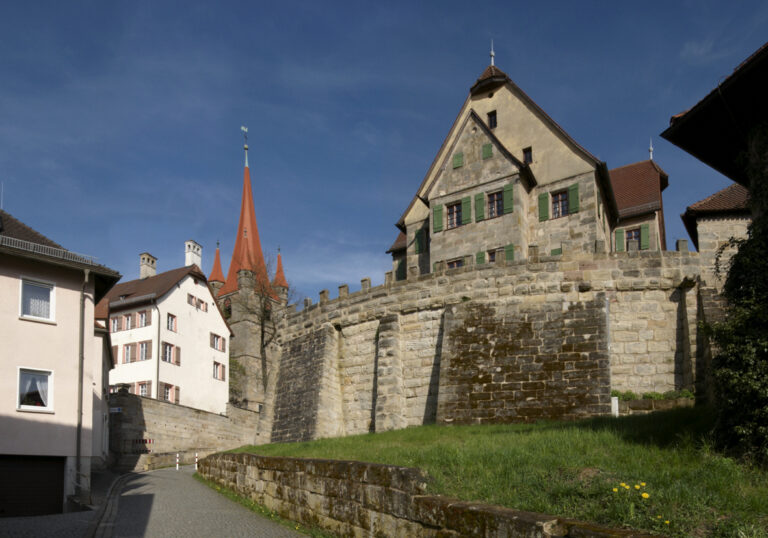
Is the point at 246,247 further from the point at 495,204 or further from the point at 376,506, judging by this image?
the point at 376,506

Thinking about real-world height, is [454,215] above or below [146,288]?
above

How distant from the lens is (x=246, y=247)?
71.9 metres

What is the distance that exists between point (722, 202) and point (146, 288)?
35.4 meters

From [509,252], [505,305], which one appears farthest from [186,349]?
[505,305]

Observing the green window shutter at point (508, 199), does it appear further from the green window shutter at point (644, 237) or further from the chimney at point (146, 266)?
the chimney at point (146, 266)

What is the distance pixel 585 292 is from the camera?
20.4 metres

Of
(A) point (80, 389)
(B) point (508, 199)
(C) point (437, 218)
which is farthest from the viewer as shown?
(C) point (437, 218)

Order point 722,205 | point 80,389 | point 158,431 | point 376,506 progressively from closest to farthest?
point 376,506 → point 80,389 → point 722,205 → point 158,431

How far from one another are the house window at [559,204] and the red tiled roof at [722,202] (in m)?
5.03

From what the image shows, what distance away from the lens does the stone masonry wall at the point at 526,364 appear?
18578mm

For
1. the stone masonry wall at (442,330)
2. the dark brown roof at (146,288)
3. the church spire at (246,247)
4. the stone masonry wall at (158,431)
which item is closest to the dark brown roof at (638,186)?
the stone masonry wall at (442,330)

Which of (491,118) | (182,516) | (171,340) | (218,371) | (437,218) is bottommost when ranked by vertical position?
(182,516)

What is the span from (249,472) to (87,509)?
432 cm

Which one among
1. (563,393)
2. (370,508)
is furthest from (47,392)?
(563,393)
